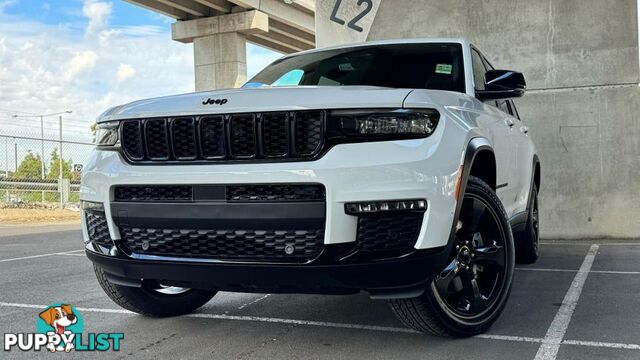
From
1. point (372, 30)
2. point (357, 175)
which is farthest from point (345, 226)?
point (372, 30)

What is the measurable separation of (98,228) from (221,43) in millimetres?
24920

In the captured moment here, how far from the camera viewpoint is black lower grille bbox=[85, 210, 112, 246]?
316cm

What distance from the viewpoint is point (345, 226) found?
2668mm

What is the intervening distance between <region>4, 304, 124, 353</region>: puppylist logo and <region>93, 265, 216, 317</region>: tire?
0.24 meters

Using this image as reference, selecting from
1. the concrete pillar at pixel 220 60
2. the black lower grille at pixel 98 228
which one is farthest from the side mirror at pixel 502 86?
the concrete pillar at pixel 220 60

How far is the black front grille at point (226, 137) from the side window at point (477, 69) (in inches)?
73.4

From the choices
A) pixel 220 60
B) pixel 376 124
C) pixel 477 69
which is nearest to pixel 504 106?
pixel 477 69

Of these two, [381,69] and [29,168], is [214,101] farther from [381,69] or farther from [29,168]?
[29,168]

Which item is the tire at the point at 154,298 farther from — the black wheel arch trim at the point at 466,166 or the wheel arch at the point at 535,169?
the wheel arch at the point at 535,169

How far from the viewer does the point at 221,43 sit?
27.1 meters

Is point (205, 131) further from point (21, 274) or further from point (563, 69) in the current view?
point (563, 69)

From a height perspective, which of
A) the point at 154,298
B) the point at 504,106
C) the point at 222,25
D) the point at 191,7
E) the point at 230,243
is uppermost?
the point at 191,7

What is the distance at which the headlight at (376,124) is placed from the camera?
109 inches

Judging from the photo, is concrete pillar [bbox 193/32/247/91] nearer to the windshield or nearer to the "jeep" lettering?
the windshield
